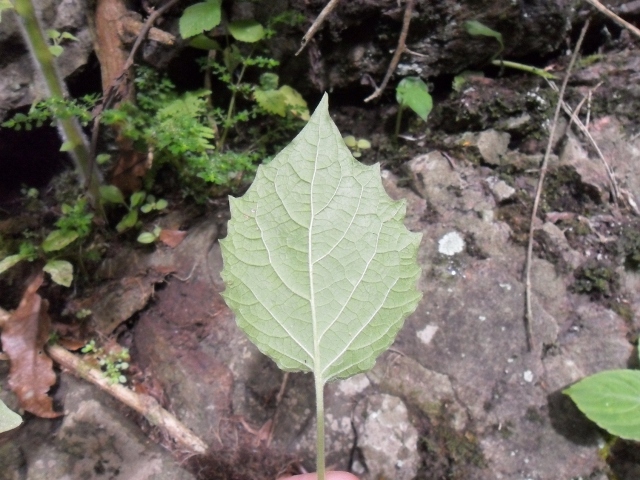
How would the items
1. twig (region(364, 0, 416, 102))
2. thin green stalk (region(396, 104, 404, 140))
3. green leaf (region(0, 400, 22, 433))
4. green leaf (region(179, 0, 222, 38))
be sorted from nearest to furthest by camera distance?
green leaf (region(0, 400, 22, 433)), green leaf (region(179, 0, 222, 38)), twig (region(364, 0, 416, 102)), thin green stalk (region(396, 104, 404, 140))

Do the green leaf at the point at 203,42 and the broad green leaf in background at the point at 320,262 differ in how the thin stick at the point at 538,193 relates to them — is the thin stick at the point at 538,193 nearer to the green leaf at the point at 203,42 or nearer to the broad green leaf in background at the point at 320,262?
the broad green leaf in background at the point at 320,262

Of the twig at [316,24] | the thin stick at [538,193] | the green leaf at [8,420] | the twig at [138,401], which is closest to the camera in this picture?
the green leaf at [8,420]

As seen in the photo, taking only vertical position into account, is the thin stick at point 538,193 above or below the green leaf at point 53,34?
below

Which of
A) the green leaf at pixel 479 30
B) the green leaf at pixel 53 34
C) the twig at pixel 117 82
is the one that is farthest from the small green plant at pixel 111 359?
the green leaf at pixel 479 30

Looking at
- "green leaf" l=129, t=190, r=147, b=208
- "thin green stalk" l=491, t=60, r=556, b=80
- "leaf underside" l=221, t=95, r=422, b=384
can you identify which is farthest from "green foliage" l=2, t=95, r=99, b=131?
"thin green stalk" l=491, t=60, r=556, b=80

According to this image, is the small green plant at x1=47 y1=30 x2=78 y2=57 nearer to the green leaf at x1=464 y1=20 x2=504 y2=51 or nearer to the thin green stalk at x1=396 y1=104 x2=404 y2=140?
the thin green stalk at x1=396 y1=104 x2=404 y2=140
